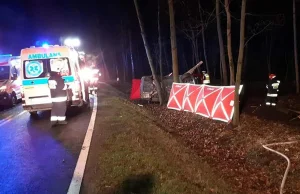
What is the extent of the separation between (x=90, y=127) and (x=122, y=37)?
3371 cm

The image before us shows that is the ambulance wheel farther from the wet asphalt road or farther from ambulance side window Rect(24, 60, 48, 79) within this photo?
Answer: ambulance side window Rect(24, 60, 48, 79)

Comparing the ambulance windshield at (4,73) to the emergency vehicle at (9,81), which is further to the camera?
the ambulance windshield at (4,73)

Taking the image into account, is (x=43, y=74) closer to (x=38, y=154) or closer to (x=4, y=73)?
(x=38, y=154)

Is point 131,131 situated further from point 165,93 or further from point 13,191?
point 165,93

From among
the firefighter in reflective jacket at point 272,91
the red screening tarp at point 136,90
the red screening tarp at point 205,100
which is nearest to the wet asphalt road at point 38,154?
the red screening tarp at point 205,100

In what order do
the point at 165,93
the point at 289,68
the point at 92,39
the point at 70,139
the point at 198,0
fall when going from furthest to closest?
1. the point at 92,39
2. the point at 289,68
3. the point at 198,0
4. the point at 165,93
5. the point at 70,139

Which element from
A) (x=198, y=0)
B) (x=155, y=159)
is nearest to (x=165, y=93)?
(x=198, y=0)

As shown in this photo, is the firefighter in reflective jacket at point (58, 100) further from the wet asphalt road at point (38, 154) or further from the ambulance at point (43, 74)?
the ambulance at point (43, 74)

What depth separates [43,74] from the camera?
1305cm

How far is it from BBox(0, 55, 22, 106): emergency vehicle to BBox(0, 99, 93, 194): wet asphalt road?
6.36m

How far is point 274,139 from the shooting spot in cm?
861

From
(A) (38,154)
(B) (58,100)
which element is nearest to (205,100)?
(B) (58,100)

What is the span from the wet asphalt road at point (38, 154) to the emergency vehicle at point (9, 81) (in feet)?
20.9

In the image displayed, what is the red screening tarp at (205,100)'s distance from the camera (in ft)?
37.3
